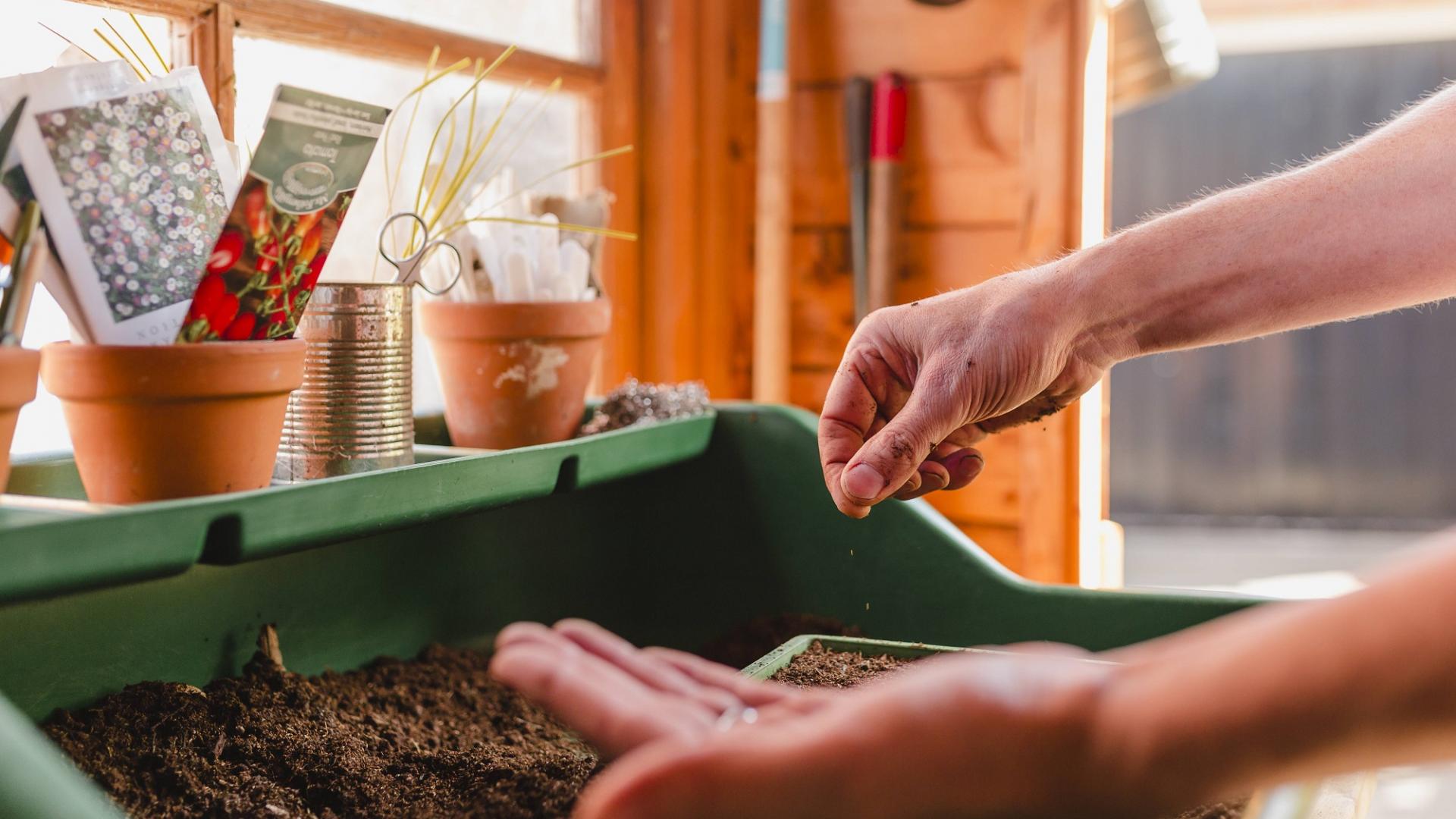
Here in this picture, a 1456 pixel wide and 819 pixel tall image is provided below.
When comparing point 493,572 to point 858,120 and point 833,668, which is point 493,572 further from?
point 858,120

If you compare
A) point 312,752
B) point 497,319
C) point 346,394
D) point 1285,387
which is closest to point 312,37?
point 497,319

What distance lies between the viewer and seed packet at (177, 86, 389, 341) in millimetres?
741

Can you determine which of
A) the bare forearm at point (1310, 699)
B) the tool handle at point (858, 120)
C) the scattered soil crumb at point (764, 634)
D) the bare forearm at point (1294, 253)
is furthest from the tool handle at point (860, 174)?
the bare forearm at point (1310, 699)

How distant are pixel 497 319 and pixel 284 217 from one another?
388mm

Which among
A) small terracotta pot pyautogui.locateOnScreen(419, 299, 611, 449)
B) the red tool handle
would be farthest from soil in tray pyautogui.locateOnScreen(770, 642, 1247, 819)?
the red tool handle

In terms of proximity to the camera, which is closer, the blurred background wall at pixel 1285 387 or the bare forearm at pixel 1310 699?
the bare forearm at pixel 1310 699

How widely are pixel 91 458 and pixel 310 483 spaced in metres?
0.13

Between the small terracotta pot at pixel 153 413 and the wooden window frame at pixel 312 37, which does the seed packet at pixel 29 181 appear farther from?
the wooden window frame at pixel 312 37

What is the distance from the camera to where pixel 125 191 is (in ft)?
2.33

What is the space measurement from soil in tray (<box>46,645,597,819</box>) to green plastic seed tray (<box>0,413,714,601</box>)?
0.18 metres

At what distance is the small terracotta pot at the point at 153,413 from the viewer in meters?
0.70

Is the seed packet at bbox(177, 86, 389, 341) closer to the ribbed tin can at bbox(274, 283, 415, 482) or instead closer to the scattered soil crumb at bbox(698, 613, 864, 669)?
the ribbed tin can at bbox(274, 283, 415, 482)

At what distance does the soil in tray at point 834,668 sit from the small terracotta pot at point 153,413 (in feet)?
1.38

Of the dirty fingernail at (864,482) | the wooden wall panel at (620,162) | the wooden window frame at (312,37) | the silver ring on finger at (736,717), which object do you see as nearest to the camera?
the silver ring on finger at (736,717)
